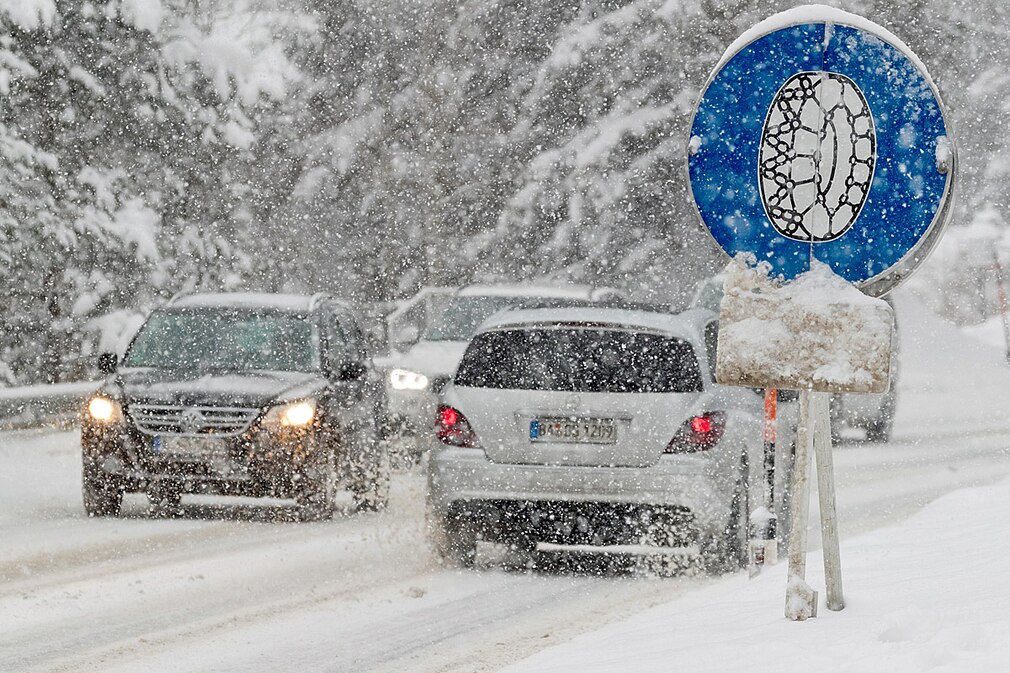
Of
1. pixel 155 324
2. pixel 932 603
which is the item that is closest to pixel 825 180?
pixel 932 603

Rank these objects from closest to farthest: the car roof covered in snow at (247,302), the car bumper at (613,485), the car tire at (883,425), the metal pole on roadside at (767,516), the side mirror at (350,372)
→ the metal pole on roadside at (767,516) → the car bumper at (613,485) → the side mirror at (350,372) → the car roof covered in snow at (247,302) → the car tire at (883,425)

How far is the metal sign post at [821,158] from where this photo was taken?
642 cm

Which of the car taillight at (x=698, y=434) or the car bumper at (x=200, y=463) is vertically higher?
the car taillight at (x=698, y=434)

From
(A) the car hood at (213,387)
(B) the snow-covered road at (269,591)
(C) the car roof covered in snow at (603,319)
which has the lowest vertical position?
(B) the snow-covered road at (269,591)

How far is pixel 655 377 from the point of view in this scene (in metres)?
11.0

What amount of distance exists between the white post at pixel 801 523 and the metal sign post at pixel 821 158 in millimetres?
146

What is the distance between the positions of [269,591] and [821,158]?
4750mm

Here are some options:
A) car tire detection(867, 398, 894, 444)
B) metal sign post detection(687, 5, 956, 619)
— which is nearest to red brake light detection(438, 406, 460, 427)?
metal sign post detection(687, 5, 956, 619)

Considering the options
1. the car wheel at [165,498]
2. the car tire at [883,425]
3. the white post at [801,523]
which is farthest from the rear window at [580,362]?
the car tire at [883,425]

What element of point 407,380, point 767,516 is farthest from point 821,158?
point 407,380

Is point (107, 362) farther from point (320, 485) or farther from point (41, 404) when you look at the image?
point (41, 404)

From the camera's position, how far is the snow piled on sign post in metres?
6.63

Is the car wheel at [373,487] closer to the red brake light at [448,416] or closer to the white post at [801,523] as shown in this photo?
the red brake light at [448,416]

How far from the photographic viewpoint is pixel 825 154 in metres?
6.56
